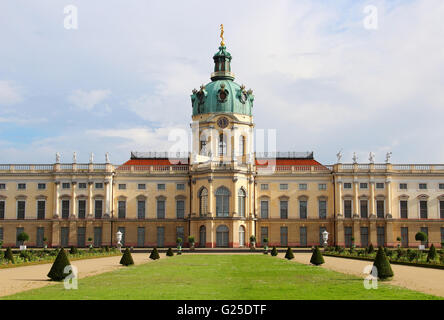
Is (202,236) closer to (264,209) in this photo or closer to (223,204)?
(223,204)

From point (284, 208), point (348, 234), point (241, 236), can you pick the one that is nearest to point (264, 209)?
point (284, 208)

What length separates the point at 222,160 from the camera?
6712cm

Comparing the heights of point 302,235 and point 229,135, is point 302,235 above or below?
below

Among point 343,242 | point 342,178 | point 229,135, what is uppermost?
point 229,135

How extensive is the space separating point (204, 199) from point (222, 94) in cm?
1261

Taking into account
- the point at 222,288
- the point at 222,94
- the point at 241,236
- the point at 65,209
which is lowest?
the point at 241,236

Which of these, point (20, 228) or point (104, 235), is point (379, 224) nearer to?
point (104, 235)

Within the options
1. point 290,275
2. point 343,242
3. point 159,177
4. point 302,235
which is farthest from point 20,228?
point 290,275

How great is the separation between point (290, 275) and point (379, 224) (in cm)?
4382

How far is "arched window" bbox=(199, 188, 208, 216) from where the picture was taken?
6469 cm

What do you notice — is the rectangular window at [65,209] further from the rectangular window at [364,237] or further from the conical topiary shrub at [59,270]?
the conical topiary shrub at [59,270]
